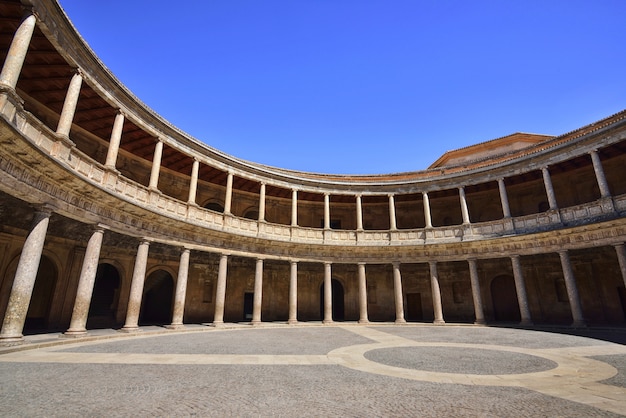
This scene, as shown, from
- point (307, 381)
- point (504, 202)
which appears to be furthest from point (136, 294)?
point (504, 202)

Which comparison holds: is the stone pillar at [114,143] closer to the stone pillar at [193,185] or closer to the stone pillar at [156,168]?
the stone pillar at [156,168]

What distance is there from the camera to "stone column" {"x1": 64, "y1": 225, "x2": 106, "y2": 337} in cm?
1057

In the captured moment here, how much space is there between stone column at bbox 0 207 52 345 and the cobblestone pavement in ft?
2.03

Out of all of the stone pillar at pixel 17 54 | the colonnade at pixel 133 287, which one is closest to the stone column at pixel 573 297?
the colonnade at pixel 133 287

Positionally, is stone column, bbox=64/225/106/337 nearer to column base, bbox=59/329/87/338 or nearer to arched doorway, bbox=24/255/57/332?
column base, bbox=59/329/87/338

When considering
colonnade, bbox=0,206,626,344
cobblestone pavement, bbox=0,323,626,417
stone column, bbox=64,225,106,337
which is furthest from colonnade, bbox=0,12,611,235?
cobblestone pavement, bbox=0,323,626,417

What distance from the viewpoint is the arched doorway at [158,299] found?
1892cm

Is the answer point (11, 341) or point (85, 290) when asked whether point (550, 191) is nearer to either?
point (85, 290)

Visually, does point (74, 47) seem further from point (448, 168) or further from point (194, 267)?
point (448, 168)

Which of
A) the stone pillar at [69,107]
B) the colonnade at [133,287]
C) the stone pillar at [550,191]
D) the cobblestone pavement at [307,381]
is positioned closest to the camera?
the cobblestone pavement at [307,381]

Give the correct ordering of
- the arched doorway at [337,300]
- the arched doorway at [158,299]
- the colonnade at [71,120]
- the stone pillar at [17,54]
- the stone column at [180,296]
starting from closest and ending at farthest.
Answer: the stone pillar at [17,54]
the colonnade at [71,120]
the stone column at [180,296]
the arched doorway at [158,299]
the arched doorway at [337,300]

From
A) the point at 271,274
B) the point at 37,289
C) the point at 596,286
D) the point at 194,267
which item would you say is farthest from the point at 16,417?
the point at 596,286

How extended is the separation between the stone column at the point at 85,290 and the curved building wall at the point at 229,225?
0.16 ft

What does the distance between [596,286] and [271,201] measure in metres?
21.3
